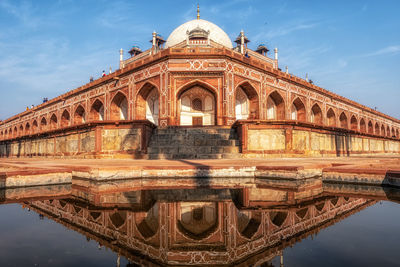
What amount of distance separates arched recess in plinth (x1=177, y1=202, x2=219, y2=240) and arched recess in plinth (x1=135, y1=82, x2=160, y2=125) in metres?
16.2

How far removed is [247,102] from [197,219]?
59.9ft

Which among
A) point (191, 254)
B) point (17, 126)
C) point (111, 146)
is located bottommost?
point (191, 254)

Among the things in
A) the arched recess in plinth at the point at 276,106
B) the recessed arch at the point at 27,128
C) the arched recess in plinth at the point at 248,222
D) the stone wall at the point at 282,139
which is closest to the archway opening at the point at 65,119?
the recessed arch at the point at 27,128

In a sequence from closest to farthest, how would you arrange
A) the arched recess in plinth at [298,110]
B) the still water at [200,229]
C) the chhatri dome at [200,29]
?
the still water at [200,229] → the arched recess in plinth at [298,110] → the chhatri dome at [200,29]

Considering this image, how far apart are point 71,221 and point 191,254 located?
1239 mm

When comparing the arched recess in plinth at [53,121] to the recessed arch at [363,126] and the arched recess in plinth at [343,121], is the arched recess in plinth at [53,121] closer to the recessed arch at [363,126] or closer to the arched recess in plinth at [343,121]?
the arched recess in plinth at [343,121]

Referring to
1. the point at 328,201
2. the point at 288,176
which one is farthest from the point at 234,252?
the point at 288,176

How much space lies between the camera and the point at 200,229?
1.98 metres

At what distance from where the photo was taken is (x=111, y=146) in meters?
9.83

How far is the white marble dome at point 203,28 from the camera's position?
Result: 2725 centimetres

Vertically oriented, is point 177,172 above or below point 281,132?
below

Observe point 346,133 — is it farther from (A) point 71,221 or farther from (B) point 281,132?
(A) point 71,221

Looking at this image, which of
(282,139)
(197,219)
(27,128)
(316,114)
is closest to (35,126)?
(27,128)

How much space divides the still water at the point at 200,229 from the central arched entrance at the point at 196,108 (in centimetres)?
→ 1660
